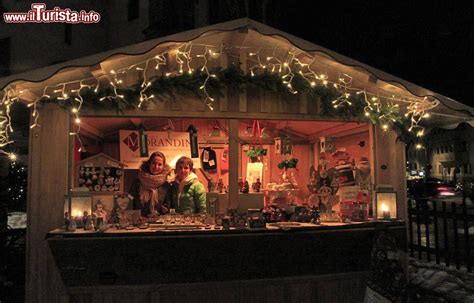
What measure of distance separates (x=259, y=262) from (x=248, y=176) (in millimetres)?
1888

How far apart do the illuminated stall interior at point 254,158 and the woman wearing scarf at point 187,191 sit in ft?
0.44

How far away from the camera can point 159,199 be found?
6.04m

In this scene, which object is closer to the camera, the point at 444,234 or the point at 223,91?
the point at 223,91

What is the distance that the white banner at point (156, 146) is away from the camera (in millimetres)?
5883

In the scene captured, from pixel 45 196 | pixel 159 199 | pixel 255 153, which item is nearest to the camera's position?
pixel 45 196

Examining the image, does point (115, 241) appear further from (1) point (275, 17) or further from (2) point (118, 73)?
(1) point (275, 17)

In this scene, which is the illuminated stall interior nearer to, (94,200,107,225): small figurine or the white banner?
the white banner

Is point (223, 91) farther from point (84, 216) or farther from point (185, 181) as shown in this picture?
point (84, 216)

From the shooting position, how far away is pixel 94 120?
5.33 meters

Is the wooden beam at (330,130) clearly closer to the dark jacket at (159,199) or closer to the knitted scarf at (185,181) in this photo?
the knitted scarf at (185,181)

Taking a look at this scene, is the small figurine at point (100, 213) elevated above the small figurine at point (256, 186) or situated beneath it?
situated beneath

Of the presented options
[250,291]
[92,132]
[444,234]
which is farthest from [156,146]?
[444,234]

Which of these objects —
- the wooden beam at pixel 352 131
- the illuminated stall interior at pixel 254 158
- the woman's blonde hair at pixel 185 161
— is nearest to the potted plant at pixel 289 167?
the illuminated stall interior at pixel 254 158

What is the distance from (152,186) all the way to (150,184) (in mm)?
48
